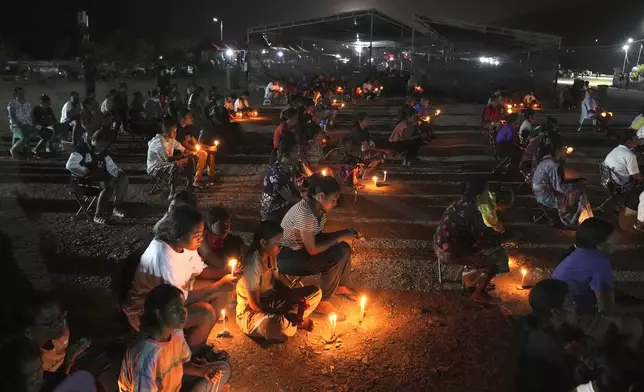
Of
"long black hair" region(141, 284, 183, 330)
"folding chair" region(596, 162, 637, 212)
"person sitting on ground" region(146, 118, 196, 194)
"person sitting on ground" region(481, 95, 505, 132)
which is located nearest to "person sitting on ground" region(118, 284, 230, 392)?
"long black hair" region(141, 284, 183, 330)

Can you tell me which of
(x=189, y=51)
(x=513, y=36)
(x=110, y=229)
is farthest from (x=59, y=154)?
(x=189, y=51)

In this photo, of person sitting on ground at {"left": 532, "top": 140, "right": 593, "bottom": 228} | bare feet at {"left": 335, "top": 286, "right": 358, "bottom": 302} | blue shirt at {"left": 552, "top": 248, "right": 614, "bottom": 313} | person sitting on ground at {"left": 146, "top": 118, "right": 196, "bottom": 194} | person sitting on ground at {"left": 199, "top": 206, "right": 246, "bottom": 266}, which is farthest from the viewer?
person sitting on ground at {"left": 146, "top": 118, "right": 196, "bottom": 194}

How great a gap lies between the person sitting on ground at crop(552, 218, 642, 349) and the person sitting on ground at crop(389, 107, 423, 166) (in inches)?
303

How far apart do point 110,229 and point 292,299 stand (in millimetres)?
3871

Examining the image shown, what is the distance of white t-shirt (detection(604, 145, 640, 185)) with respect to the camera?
7777mm

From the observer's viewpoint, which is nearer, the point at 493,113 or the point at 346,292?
the point at 346,292

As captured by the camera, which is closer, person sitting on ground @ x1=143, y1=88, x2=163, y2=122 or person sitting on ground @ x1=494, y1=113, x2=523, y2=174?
person sitting on ground @ x1=494, y1=113, x2=523, y2=174

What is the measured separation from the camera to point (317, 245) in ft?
16.9

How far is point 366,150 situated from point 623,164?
4.55 metres

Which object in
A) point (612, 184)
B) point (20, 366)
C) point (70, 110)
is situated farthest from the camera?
point (70, 110)

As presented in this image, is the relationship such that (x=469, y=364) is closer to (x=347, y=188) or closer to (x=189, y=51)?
(x=347, y=188)

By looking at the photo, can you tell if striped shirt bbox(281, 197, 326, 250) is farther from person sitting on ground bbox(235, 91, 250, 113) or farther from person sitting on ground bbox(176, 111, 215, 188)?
person sitting on ground bbox(235, 91, 250, 113)

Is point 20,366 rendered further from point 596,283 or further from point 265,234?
point 596,283

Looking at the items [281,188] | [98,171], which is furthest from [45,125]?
[281,188]
